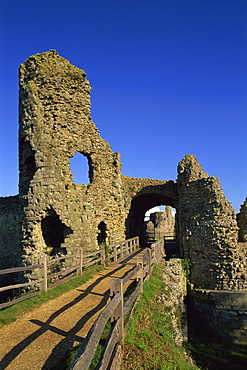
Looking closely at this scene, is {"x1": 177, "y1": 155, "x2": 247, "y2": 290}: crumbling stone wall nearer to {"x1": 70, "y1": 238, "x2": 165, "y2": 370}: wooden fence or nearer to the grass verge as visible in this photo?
the grass verge

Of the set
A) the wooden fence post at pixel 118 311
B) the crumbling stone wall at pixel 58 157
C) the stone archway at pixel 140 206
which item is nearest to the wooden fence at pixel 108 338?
the wooden fence post at pixel 118 311

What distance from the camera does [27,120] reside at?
14.9 metres

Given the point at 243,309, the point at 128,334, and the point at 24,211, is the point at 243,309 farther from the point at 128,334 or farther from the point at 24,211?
the point at 24,211

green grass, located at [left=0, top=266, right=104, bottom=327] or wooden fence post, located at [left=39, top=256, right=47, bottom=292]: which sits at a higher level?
wooden fence post, located at [left=39, top=256, right=47, bottom=292]

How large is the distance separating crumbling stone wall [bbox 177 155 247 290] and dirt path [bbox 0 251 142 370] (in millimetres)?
5860

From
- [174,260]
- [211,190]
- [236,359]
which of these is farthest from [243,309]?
[211,190]

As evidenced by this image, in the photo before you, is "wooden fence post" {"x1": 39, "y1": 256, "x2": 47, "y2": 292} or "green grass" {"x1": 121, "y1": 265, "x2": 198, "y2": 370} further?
"wooden fence post" {"x1": 39, "y1": 256, "x2": 47, "y2": 292}

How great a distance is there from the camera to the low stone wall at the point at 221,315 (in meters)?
11.5

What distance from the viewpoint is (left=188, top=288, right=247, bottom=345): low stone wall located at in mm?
11469

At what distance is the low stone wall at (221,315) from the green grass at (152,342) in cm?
471

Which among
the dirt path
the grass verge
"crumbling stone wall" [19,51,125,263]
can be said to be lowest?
the grass verge

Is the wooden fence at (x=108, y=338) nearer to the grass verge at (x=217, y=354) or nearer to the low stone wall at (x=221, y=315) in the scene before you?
the grass verge at (x=217, y=354)

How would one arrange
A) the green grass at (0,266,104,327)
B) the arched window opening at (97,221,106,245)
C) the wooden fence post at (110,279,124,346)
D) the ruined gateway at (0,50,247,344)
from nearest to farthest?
the wooden fence post at (110,279,124,346)
the green grass at (0,266,104,327)
the ruined gateway at (0,50,247,344)
the arched window opening at (97,221,106,245)

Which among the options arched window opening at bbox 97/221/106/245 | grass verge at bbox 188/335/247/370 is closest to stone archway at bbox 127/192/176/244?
arched window opening at bbox 97/221/106/245
